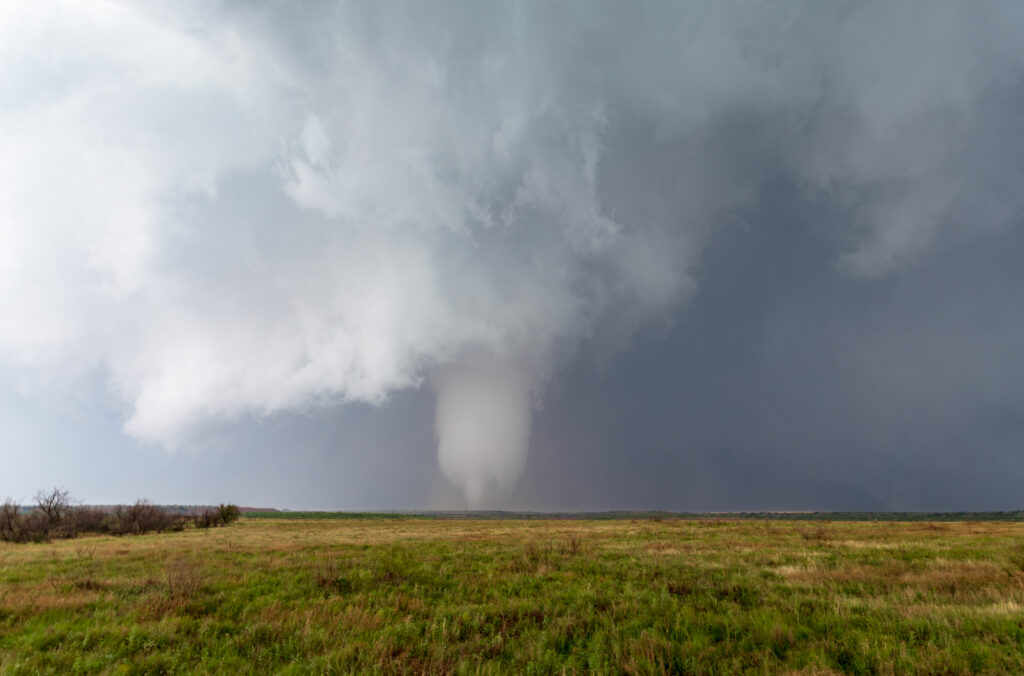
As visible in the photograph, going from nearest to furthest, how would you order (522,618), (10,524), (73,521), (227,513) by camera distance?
1. (522,618)
2. (10,524)
3. (73,521)
4. (227,513)

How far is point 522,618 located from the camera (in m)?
9.62

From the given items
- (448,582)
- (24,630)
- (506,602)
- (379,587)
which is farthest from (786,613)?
(24,630)

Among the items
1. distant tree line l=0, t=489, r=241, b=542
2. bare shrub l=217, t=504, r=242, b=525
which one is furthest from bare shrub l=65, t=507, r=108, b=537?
bare shrub l=217, t=504, r=242, b=525

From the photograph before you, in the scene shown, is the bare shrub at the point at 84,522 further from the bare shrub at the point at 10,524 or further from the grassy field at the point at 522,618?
the grassy field at the point at 522,618

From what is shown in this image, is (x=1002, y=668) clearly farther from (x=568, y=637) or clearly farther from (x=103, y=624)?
(x=103, y=624)

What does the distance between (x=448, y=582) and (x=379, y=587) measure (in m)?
2.15

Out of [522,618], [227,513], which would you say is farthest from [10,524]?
[522,618]

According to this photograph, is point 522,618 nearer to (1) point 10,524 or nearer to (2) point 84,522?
(1) point 10,524

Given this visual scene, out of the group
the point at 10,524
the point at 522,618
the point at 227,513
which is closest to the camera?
the point at 522,618

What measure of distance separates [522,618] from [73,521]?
6545 cm

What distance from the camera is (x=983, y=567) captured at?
14.3 meters

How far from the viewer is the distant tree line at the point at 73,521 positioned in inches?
1607

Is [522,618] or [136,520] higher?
[522,618]

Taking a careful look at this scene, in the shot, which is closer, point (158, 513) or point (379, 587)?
point (379, 587)
